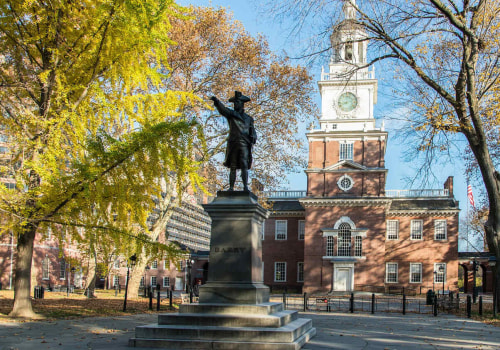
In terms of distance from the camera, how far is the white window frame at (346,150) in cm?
4838

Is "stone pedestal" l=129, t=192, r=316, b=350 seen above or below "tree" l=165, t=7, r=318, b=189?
below

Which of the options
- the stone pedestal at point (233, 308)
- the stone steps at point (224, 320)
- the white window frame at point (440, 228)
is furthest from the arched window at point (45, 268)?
the stone steps at point (224, 320)

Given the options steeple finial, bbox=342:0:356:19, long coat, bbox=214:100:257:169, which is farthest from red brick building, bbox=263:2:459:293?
long coat, bbox=214:100:257:169

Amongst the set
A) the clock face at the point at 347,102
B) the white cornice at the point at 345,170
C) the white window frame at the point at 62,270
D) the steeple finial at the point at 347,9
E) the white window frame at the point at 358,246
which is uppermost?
the clock face at the point at 347,102

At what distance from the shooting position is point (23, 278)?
51.6 ft

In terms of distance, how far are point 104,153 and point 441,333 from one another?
10.4 m

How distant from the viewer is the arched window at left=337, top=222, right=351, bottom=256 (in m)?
47.2

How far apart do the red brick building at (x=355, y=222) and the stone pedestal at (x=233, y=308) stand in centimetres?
3430

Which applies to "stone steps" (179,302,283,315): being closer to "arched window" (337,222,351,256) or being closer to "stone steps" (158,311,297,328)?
"stone steps" (158,311,297,328)

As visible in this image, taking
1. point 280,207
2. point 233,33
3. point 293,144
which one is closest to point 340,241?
point 280,207

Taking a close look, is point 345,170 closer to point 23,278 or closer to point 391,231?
point 391,231

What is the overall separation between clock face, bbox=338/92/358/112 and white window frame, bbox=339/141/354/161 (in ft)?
12.3

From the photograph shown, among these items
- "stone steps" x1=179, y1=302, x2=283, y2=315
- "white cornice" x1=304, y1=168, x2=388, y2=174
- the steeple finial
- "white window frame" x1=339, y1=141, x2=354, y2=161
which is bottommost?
"stone steps" x1=179, y1=302, x2=283, y2=315

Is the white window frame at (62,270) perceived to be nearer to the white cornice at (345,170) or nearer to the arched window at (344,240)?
the white cornice at (345,170)
